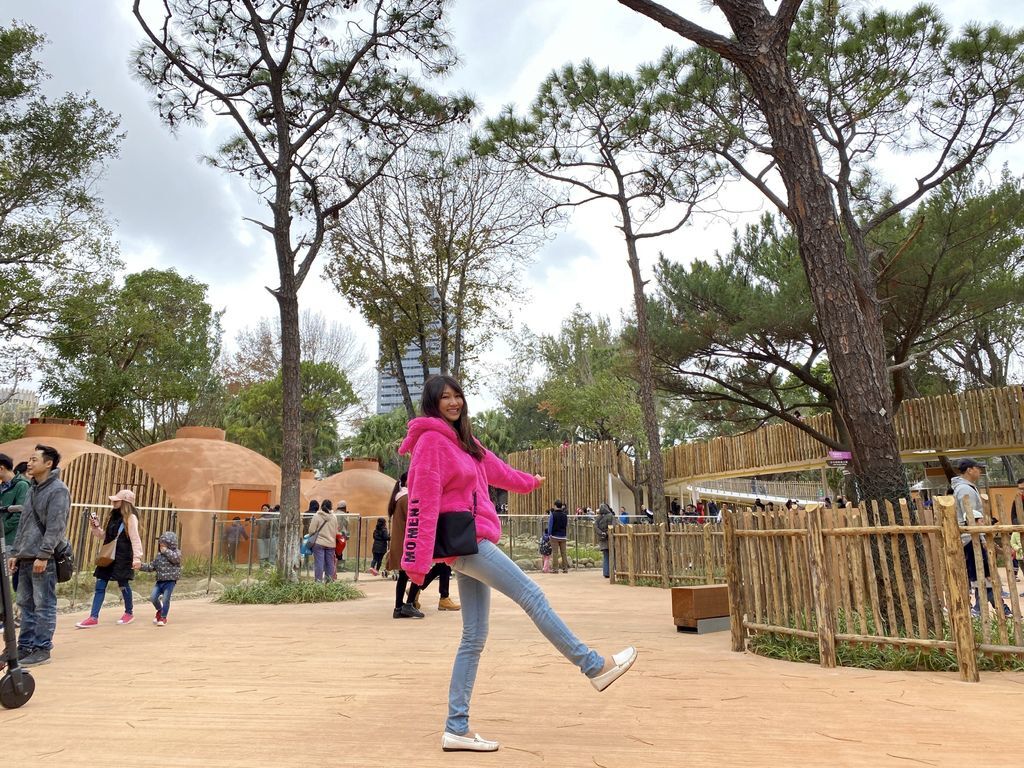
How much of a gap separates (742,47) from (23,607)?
→ 24.1 feet

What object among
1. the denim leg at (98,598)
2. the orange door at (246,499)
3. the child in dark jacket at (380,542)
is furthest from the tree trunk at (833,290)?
the orange door at (246,499)

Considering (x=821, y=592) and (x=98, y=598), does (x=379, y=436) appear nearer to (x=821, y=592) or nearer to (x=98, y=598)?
(x=98, y=598)

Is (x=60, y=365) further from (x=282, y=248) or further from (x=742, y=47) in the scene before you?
(x=742, y=47)

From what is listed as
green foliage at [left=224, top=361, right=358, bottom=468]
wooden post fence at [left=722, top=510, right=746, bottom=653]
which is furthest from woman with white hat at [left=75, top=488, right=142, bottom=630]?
green foliage at [left=224, top=361, right=358, bottom=468]

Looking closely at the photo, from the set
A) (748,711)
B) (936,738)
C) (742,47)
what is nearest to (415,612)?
(748,711)

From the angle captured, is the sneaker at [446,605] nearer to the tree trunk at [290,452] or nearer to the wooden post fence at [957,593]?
the tree trunk at [290,452]

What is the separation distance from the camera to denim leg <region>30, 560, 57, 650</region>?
494 centimetres

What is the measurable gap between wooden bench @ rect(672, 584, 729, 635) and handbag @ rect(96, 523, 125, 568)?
18.7 ft

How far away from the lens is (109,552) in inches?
283

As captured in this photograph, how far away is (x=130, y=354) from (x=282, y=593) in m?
18.6

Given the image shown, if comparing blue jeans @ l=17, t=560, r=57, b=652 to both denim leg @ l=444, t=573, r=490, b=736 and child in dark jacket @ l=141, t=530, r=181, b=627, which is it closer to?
child in dark jacket @ l=141, t=530, r=181, b=627

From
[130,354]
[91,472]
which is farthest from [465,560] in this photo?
[130,354]

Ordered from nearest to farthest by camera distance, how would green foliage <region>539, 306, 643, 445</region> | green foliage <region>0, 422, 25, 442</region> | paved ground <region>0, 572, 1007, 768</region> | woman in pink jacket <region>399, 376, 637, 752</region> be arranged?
paved ground <region>0, 572, 1007, 768</region>
woman in pink jacket <region>399, 376, 637, 752</region>
green foliage <region>0, 422, 25, 442</region>
green foliage <region>539, 306, 643, 445</region>

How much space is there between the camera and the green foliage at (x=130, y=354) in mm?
20250
